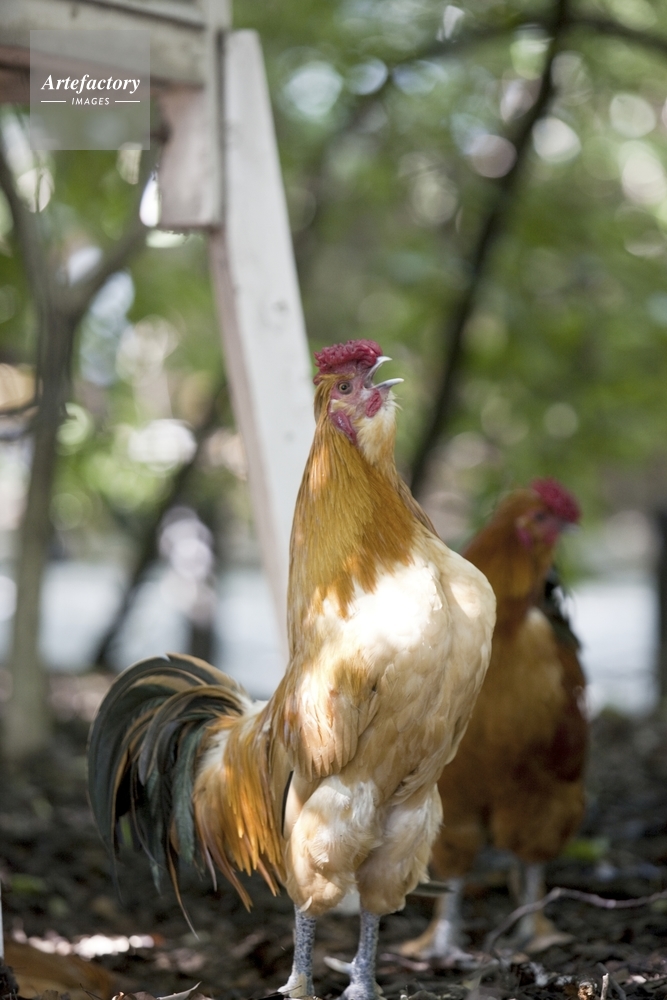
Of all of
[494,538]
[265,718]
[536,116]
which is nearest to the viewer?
[265,718]

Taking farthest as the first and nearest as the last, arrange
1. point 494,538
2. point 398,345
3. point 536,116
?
point 398,345 < point 536,116 < point 494,538

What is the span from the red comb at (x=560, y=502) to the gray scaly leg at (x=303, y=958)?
1541 millimetres

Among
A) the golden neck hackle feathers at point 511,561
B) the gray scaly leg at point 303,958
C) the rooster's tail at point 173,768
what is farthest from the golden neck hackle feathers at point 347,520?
the golden neck hackle feathers at point 511,561

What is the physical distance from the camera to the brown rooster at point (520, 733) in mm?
2975

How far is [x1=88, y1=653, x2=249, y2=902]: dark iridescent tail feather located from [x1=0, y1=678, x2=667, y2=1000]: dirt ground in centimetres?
23

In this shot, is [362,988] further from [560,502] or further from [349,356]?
[560,502]

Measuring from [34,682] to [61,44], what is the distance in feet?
10.6

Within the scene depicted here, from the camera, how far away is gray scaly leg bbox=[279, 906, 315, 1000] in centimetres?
218

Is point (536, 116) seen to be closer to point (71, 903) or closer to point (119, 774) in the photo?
point (119, 774)

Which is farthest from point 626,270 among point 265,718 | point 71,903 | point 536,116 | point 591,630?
point 591,630

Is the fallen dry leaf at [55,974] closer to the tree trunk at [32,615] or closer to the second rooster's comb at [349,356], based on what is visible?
the second rooster's comb at [349,356]

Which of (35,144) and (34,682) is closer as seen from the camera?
(35,144)

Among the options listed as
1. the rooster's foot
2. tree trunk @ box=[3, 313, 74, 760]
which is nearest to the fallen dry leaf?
the rooster's foot

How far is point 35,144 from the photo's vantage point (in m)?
2.92
